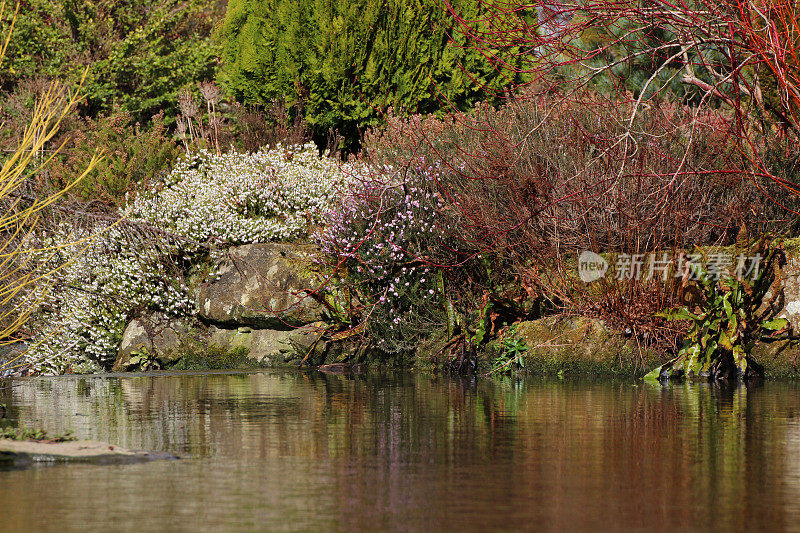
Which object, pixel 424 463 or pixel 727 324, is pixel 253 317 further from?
pixel 424 463

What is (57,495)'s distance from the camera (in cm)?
554

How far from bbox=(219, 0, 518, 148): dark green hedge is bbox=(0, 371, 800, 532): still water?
9497mm

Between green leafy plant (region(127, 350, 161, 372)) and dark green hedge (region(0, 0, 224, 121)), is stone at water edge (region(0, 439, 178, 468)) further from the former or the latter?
dark green hedge (region(0, 0, 224, 121))

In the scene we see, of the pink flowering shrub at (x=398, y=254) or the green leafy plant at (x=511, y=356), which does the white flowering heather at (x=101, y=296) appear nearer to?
the pink flowering shrub at (x=398, y=254)

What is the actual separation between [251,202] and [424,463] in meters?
9.93

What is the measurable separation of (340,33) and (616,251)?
8.13 metres

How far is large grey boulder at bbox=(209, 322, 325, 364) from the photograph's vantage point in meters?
14.6

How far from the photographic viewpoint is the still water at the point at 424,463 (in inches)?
197

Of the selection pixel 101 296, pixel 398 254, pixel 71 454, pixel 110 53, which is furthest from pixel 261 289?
pixel 110 53

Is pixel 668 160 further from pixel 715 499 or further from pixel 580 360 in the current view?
pixel 715 499

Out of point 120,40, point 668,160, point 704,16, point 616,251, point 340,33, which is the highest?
point 120,40

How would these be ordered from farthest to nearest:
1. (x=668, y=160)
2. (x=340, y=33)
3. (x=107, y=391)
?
(x=340, y=33)
(x=668, y=160)
(x=107, y=391)

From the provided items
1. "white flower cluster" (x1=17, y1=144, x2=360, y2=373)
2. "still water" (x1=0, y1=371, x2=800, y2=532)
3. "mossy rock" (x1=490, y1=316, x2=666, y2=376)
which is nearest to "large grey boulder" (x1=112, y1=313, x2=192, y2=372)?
"white flower cluster" (x1=17, y1=144, x2=360, y2=373)

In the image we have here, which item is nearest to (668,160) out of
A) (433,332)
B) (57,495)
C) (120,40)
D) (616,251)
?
(616,251)
